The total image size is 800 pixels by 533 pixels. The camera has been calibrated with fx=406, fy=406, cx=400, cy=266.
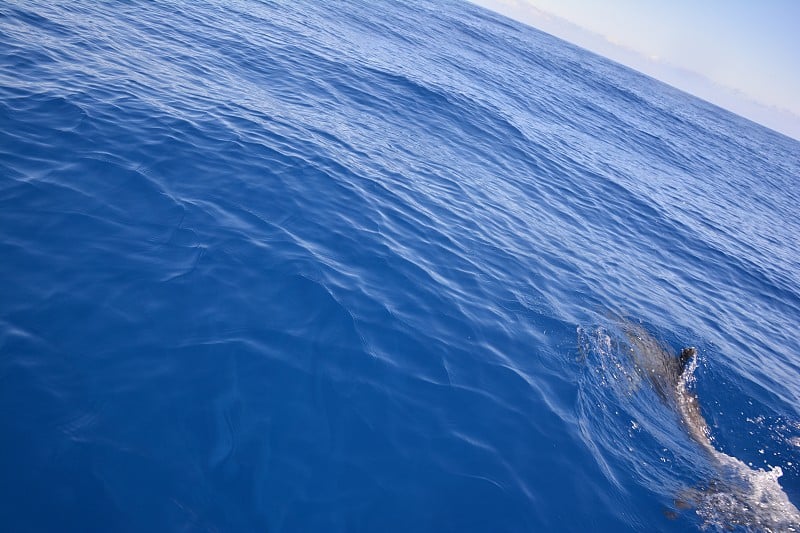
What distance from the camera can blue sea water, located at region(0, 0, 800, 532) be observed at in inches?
185

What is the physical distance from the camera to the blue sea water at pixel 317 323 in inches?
185

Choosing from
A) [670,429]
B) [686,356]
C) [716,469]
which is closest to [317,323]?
[670,429]

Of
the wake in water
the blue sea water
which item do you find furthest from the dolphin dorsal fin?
the blue sea water

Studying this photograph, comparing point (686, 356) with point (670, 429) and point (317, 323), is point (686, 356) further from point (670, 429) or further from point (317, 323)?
point (317, 323)

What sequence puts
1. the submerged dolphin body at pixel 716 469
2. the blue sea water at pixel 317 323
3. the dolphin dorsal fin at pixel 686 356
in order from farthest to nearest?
the dolphin dorsal fin at pixel 686 356 < the submerged dolphin body at pixel 716 469 < the blue sea water at pixel 317 323

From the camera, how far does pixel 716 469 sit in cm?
730

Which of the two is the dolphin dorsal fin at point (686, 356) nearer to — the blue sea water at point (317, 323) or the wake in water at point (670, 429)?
the wake in water at point (670, 429)

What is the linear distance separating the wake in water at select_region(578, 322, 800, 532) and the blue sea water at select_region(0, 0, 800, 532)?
6cm

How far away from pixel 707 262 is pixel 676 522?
1336cm

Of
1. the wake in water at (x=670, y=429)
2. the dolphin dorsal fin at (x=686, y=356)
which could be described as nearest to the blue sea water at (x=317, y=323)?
the wake in water at (x=670, y=429)

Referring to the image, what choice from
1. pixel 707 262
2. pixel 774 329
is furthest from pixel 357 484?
pixel 707 262

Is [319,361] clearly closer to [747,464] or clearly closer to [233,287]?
[233,287]

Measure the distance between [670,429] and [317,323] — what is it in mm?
6963

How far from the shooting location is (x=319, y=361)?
6219mm
